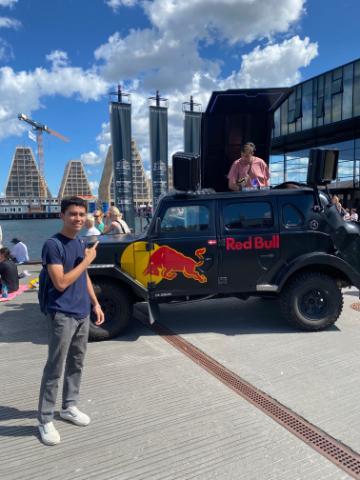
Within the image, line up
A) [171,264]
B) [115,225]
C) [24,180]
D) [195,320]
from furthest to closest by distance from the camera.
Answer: [24,180], [115,225], [195,320], [171,264]

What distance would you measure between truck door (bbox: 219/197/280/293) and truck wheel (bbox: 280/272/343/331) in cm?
42

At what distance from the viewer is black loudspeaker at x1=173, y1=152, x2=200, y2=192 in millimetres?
4918

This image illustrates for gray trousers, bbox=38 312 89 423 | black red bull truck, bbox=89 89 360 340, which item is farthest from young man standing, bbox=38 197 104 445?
black red bull truck, bbox=89 89 360 340

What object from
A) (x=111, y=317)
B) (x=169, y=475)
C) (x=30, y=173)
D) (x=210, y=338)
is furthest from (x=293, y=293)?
(x=30, y=173)

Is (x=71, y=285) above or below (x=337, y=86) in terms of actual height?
below

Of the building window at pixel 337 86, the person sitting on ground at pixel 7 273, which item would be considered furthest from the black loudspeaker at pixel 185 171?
the building window at pixel 337 86

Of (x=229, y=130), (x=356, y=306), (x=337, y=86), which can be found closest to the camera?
(x=356, y=306)

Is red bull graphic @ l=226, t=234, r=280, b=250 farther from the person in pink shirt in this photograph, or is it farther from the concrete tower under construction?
the concrete tower under construction

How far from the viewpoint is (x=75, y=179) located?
184 meters

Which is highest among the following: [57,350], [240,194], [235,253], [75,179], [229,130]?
[75,179]

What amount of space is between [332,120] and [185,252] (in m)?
22.8

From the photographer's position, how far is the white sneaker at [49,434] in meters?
2.82

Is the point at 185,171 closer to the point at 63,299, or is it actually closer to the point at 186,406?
the point at 63,299

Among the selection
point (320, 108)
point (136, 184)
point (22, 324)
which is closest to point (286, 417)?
point (22, 324)
